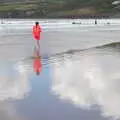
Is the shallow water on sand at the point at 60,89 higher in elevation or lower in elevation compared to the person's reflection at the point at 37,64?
higher

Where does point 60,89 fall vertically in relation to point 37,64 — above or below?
above

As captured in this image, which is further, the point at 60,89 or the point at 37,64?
the point at 37,64

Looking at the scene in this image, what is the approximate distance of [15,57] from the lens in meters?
25.6

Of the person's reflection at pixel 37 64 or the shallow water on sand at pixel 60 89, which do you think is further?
the person's reflection at pixel 37 64

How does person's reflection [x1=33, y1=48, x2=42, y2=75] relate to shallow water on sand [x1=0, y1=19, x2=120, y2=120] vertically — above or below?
below

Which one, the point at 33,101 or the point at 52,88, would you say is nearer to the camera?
the point at 33,101

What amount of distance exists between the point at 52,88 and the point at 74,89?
0.77 m

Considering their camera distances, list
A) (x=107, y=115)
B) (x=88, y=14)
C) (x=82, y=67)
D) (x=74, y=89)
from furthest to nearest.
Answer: (x=88, y=14) < (x=82, y=67) < (x=74, y=89) < (x=107, y=115)

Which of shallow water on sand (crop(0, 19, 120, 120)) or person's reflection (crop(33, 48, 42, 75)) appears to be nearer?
shallow water on sand (crop(0, 19, 120, 120))

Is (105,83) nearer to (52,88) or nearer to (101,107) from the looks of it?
(52,88)

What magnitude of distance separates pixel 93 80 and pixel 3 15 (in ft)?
486

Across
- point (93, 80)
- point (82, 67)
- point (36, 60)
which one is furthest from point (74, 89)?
point (36, 60)

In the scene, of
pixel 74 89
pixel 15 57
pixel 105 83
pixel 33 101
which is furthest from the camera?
pixel 15 57

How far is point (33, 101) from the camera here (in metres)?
13.3
